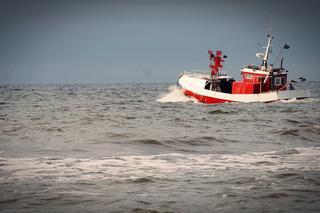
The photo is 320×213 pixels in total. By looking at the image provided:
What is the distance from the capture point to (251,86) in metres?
41.9

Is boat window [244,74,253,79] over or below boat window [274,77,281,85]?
over

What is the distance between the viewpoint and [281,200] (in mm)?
7359

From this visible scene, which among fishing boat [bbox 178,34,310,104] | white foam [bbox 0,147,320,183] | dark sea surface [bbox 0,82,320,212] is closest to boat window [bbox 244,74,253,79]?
fishing boat [bbox 178,34,310,104]

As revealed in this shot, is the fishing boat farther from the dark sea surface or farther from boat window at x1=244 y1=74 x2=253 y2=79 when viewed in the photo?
the dark sea surface

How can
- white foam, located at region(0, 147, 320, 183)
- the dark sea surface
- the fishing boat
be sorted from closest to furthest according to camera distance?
the dark sea surface < white foam, located at region(0, 147, 320, 183) < the fishing boat

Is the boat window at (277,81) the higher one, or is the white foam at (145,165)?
the boat window at (277,81)

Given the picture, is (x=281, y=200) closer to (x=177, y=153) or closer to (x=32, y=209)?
(x=32, y=209)

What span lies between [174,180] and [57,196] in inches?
105

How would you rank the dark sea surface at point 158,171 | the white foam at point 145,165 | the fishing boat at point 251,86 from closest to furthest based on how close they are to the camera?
1. the dark sea surface at point 158,171
2. the white foam at point 145,165
3. the fishing boat at point 251,86

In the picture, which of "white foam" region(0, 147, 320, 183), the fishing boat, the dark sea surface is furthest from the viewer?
the fishing boat

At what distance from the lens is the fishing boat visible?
136ft

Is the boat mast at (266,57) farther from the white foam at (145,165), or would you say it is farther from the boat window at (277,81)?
the white foam at (145,165)

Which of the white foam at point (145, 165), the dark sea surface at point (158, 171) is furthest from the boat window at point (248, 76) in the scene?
the white foam at point (145, 165)

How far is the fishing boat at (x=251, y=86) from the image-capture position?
4131 centimetres
